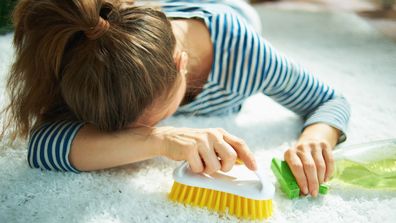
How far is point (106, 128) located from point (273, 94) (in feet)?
1.07

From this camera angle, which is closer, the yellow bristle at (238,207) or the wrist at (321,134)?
the yellow bristle at (238,207)

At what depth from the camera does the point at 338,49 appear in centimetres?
111

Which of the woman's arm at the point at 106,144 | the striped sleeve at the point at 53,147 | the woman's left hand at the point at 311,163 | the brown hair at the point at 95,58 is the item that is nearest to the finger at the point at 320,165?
the woman's left hand at the point at 311,163

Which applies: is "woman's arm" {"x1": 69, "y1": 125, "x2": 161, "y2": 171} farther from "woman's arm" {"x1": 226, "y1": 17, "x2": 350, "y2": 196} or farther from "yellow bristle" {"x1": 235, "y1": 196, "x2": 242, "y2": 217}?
"woman's arm" {"x1": 226, "y1": 17, "x2": 350, "y2": 196}

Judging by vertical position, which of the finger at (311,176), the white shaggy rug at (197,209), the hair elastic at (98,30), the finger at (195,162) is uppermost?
the hair elastic at (98,30)

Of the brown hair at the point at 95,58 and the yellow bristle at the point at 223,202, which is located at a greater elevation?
the brown hair at the point at 95,58

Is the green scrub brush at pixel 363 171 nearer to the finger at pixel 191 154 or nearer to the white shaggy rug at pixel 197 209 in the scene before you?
the white shaggy rug at pixel 197 209

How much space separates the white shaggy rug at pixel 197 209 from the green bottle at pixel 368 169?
0.04ft

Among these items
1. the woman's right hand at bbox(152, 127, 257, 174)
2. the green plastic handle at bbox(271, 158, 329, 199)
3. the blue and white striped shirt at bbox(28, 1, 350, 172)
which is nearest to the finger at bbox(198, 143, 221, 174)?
the woman's right hand at bbox(152, 127, 257, 174)

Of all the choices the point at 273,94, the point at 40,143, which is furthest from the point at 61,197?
the point at 273,94

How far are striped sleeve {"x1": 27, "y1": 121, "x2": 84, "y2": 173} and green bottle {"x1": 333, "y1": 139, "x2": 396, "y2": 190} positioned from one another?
36 cm

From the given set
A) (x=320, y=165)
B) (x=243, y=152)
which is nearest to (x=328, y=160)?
(x=320, y=165)

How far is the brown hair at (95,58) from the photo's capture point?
19.5 inches

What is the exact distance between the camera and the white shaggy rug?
518 mm
